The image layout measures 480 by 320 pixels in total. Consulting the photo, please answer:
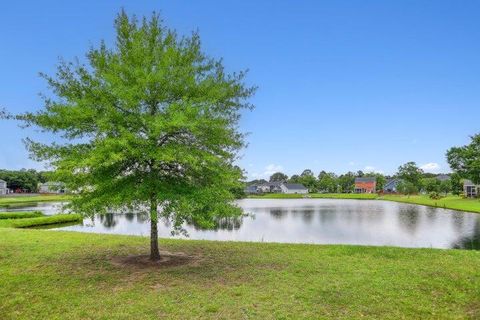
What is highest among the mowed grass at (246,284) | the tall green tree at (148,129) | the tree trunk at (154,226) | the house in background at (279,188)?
the tall green tree at (148,129)

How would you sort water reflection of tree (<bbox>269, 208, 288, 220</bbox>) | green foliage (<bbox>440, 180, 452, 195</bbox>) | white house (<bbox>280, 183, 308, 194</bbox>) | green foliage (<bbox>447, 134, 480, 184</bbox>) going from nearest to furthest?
water reflection of tree (<bbox>269, 208, 288, 220</bbox>), green foliage (<bbox>447, 134, 480, 184</bbox>), green foliage (<bbox>440, 180, 452, 195</bbox>), white house (<bbox>280, 183, 308, 194</bbox>)

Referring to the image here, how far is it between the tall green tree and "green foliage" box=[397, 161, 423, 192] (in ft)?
369

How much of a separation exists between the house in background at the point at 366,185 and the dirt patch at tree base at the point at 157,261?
433 feet

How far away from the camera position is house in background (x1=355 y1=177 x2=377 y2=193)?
14007cm

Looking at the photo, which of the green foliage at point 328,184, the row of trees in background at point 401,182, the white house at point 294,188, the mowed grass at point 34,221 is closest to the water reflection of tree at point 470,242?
the mowed grass at point 34,221

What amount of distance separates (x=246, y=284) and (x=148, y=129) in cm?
631

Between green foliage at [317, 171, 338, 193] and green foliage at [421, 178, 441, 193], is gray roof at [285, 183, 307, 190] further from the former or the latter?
green foliage at [421, 178, 441, 193]

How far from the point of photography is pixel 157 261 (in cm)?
1573

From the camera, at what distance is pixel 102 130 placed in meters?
13.1

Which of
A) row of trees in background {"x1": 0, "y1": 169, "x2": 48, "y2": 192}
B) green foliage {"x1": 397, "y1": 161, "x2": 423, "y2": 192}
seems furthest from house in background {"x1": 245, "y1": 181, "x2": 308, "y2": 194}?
row of trees in background {"x1": 0, "y1": 169, "x2": 48, "y2": 192}

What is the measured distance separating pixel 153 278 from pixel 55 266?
189 inches

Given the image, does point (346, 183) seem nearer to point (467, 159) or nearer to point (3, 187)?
point (467, 159)

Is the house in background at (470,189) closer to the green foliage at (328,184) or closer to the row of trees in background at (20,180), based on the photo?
the green foliage at (328,184)

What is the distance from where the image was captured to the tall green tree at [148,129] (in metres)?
12.8
